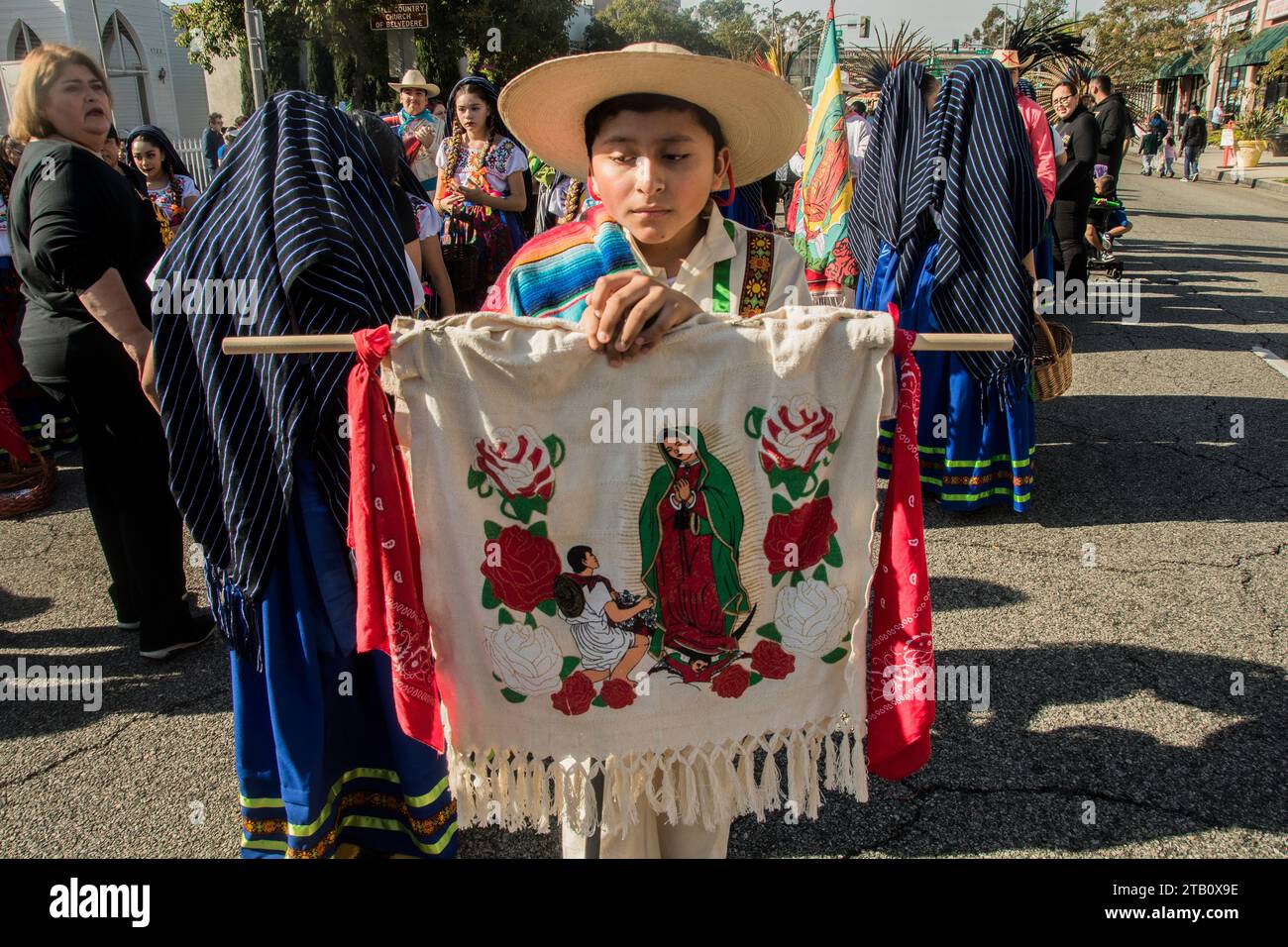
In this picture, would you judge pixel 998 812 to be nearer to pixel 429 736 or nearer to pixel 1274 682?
pixel 1274 682

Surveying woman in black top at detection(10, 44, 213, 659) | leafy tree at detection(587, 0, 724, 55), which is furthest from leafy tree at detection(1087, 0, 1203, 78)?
woman in black top at detection(10, 44, 213, 659)

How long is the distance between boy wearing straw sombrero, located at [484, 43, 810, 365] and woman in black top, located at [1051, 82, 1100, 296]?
7.66 metres

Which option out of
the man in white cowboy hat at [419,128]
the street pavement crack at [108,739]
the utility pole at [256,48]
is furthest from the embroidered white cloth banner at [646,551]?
the utility pole at [256,48]

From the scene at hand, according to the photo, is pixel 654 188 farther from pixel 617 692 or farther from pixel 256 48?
pixel 256 48

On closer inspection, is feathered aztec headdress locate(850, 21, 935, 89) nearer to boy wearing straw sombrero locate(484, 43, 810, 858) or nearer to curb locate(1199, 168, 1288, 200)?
boy wearing straw sombrero locate(484, 43, 810, 858)

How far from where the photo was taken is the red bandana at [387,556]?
153 cm

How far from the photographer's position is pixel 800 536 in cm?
164

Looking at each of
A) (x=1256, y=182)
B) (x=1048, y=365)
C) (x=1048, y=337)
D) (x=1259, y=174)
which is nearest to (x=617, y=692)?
(x=1048, y=365)

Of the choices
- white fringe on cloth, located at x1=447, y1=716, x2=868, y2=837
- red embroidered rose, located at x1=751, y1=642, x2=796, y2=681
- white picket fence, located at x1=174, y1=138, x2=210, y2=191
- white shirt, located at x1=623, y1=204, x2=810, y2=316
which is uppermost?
white picket fence, located at x1=174, y1=138, x2=210, y2=191

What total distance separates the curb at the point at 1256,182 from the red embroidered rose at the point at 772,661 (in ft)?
78.8

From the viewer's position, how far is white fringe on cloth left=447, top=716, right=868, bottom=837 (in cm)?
173

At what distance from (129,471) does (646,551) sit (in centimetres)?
259

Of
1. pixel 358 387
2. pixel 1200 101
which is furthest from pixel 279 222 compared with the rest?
pixel 1200 101
